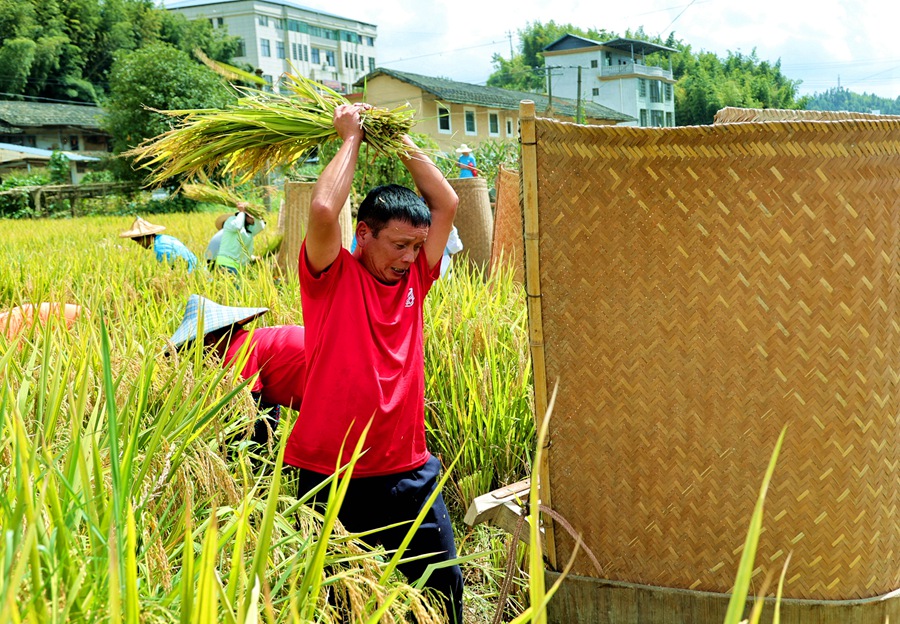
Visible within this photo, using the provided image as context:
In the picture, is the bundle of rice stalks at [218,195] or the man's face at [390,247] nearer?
the man's face at [390,247]

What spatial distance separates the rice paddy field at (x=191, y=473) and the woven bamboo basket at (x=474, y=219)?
7.47 feet

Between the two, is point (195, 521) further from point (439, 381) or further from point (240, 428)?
point (439, 381)

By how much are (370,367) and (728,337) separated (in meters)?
0.89

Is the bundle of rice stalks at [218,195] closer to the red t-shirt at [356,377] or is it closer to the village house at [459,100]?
the red t-shirt at [356,377]

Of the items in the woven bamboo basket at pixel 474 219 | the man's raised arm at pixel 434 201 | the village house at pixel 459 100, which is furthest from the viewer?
the village house at pixel 459 100

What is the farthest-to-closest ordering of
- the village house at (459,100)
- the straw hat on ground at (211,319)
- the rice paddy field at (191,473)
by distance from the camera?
the village house at (459,100)
the straw hat on ground at (211,319)
the rice paddy field at (191,473)

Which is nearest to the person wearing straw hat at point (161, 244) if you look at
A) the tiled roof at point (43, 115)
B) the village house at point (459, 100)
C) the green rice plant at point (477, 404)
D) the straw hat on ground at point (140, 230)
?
the straw hat on ground at point (140, 230)

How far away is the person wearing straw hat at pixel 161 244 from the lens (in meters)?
6.32

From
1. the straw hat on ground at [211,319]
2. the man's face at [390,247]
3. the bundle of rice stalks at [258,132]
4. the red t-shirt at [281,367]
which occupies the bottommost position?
the red t-shirt at [281,367]

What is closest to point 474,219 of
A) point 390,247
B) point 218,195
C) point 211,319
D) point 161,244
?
point 218,195

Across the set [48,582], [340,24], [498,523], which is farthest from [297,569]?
[340,24]

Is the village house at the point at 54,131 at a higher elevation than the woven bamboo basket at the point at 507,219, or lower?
higher

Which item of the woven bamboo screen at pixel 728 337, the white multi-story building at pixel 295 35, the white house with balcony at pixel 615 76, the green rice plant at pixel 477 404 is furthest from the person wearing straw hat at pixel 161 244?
the white multi-story building at pixel 295 35

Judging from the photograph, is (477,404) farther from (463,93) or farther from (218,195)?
(463,93)
